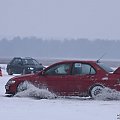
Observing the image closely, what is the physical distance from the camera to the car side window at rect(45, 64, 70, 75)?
573 inches

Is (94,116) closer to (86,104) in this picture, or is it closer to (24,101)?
(86,104)

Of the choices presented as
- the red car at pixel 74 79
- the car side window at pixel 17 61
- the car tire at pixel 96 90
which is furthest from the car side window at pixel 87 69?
the car side window at pixel 17 61

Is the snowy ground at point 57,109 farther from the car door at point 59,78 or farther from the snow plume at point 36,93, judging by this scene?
the car door at point 59,78

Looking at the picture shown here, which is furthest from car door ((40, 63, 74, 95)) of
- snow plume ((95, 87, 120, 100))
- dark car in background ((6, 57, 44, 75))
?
dark car in background ((6, 57, 44, 75))

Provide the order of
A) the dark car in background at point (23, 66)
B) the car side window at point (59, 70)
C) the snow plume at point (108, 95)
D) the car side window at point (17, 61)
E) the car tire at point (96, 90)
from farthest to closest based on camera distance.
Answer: the car side window at point (17, 61), the dark car in background at point (23, 66), the car side window at point (59, 70), the car tire at point (96, 90), the snow plume at point (108, 95)

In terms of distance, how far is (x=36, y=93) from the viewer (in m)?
14.4

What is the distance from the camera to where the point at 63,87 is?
1427 cm

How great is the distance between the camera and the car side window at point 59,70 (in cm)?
1456

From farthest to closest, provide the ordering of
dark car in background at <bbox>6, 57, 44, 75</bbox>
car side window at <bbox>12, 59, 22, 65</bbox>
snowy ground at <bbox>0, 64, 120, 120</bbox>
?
car side window at <bbox>12, 59, 22, 65</bbox>, dark car in background at <bbox>6, 57, 44, 75</bbox>, snowy ground at <bbox>0, 64, 120, 120</bbox>

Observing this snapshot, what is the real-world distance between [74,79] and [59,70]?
74 cm

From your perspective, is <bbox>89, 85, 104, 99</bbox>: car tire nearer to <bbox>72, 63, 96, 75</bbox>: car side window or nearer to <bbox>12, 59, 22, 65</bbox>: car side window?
<bbox>72, 63, 96, 75</bbox>: car side window

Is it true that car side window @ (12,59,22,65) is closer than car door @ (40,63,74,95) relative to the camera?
No

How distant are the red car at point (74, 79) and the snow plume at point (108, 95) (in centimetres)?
13

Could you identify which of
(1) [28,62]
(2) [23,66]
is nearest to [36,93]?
(2) [23,66]
